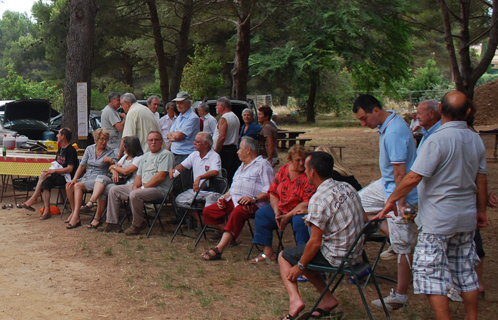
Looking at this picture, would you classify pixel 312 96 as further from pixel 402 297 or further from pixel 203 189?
pixel 402 297

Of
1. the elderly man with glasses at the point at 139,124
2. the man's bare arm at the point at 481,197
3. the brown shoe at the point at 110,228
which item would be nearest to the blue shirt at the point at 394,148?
the man's bare arm at the point at 481,197

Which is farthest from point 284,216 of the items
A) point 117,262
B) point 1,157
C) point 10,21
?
point 10,21

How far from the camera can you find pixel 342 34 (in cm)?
2773

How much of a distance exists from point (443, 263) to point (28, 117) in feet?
40.2

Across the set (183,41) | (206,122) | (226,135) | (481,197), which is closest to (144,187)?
(226,135)

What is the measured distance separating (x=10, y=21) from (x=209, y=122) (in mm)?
85361

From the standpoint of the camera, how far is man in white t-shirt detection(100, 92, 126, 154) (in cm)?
812

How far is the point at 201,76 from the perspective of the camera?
27.5m

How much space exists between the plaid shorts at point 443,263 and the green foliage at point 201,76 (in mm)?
24042

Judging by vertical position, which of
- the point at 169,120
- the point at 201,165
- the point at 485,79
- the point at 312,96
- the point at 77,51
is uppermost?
the point at 485,79

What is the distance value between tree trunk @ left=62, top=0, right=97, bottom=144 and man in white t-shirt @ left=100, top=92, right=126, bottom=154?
6.22 feet

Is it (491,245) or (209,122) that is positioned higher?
(209,122)

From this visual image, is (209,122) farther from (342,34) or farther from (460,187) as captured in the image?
(342,34)

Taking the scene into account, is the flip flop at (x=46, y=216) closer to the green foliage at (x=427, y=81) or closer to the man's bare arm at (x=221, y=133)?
the man's bare arm at (x=221, y=133)
